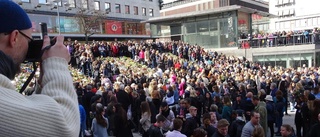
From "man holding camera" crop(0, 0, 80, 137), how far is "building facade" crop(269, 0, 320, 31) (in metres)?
56.8

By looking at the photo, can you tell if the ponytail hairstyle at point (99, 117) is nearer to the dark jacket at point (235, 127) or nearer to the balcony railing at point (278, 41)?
the dark jacket at point (235, 127)

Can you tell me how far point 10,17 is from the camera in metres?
1.12

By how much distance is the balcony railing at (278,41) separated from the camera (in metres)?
24.6

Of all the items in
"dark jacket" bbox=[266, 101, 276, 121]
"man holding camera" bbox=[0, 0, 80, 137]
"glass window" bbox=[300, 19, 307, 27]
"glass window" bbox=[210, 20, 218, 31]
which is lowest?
"dark jacket" bbox=[266, 101, 276, 121]

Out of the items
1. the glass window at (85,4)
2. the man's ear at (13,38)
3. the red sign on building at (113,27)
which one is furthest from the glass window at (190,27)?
the man's ear at (13,38)

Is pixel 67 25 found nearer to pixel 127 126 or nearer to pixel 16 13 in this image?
pixel 127 126

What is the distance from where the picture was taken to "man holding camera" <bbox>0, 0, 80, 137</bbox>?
2.93ft

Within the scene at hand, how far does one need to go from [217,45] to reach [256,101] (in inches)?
907

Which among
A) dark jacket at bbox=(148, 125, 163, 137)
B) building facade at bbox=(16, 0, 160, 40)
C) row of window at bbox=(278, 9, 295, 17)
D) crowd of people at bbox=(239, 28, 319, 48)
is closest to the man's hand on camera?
dark jacket at bbox=(148, 125, 163, 137)

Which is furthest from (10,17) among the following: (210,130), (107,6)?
(107,6)

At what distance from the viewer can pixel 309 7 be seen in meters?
62.3

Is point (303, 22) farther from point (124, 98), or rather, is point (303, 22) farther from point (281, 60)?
point (124, 98)

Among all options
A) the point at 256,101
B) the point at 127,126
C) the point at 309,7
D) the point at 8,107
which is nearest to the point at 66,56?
the point at 8,107

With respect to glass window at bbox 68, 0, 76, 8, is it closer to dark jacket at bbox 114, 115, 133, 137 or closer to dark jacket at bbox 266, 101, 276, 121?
dark jacket at bbox 114, 115, 133, 137
